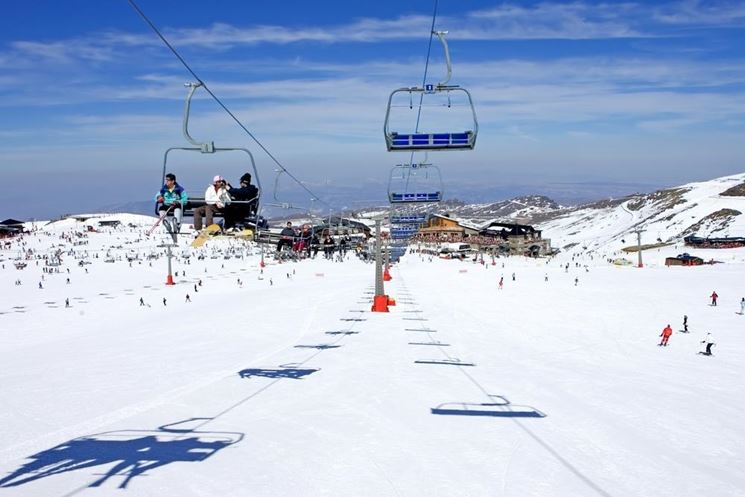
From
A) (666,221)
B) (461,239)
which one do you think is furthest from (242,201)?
(666,221)

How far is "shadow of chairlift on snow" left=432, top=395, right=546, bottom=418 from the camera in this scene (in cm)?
1053

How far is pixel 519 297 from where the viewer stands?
119 feet

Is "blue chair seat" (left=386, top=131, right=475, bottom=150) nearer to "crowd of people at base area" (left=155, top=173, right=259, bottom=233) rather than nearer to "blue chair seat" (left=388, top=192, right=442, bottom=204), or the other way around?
"crowd of people at base area" (left=155, top=173, right=259, bottom=233)

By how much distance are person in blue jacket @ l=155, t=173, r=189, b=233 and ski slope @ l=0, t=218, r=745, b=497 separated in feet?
10.5

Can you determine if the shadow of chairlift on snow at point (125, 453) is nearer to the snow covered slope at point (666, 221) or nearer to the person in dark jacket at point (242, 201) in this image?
the person in dark jacket at point (242, 201)

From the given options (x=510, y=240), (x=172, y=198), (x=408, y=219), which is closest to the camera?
(x=172, y=198)

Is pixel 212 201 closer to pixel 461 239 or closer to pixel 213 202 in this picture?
pixel 213 202

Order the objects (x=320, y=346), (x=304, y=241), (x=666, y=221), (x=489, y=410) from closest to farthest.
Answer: (x=489, y=410) → (x=320, y=346) → (x=304, y=241) → (x=666, y=221)

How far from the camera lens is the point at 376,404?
11094 mm

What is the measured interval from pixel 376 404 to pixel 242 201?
14.3ft

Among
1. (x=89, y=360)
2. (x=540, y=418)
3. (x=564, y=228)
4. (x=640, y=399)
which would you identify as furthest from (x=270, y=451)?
(x=564, y=228)

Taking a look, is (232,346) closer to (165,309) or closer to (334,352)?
(334,352)

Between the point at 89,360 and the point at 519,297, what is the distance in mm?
25073

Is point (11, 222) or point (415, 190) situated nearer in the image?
point (415, 190)
